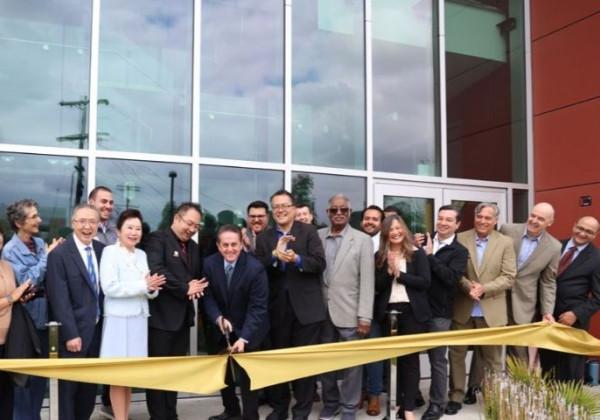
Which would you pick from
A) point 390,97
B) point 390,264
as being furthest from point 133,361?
point 390,97

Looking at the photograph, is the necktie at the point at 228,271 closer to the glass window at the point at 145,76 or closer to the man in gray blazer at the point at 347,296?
the man in gray blazer at the point at 347,296

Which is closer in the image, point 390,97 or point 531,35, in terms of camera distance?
point 390,97

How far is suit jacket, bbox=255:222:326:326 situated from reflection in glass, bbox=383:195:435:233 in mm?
2678

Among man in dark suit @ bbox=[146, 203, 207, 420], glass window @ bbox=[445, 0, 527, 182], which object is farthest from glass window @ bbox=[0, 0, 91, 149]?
glass window @ bbox=[445, 0, 527, 182]

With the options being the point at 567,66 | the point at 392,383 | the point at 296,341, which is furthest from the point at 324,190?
the point at 567,66

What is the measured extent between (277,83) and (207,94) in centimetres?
86

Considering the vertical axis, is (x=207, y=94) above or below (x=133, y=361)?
above

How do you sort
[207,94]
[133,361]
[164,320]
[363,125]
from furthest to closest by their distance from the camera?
[363,125]
[207,94]
[164,320]
[133,361]

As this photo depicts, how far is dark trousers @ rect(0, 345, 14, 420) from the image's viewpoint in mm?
3803

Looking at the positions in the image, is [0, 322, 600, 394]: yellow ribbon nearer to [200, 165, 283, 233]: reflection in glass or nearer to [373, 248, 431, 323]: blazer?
[373, 248, 431, 323]: blazer

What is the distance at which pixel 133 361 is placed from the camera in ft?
11.6

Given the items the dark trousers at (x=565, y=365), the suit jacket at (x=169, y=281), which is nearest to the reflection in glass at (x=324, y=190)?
the suit jacket at (x=169, y=281)

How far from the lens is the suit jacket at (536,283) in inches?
209

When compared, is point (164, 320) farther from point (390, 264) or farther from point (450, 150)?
point (450, 150)
